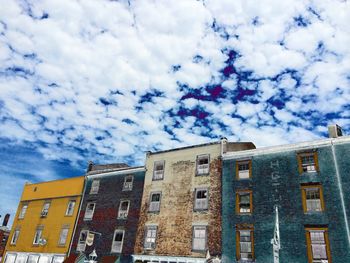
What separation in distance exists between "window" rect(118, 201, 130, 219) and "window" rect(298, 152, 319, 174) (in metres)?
17.3

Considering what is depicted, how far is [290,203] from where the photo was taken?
2261cm

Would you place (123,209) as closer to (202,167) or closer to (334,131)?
(202,167)

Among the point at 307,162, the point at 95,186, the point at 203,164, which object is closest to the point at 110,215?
the point at 95,186

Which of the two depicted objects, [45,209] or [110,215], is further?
[45,209]

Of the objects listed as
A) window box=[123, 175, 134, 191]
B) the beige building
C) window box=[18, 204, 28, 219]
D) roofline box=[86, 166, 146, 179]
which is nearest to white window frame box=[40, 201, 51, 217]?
window box=[18, 204, 28, 219]

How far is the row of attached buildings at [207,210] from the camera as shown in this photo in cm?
2141

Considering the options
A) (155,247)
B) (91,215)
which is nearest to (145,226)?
(155,247)

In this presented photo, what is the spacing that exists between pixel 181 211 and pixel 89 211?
12147 millimetres

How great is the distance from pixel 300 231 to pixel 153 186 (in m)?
14.4

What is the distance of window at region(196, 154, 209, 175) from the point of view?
93.0ft

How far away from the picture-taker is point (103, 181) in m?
35.1

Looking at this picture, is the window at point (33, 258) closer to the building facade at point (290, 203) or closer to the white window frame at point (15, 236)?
the white window frame at point (15, 236)

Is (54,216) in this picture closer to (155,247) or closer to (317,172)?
(155,247)

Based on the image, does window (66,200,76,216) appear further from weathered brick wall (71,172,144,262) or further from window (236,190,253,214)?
window (236,190,253,214)
